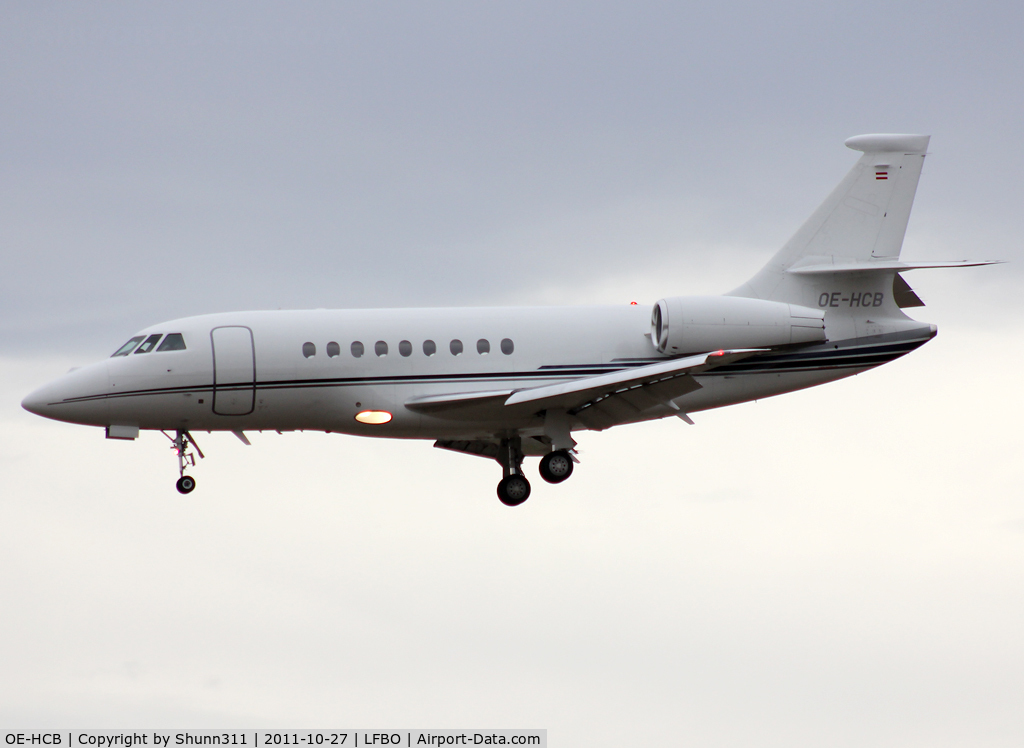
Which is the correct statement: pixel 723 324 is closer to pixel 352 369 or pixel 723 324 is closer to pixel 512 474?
pixel 512 474

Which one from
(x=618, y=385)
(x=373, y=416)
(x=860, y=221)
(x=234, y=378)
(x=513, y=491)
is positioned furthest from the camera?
(x=860, y=221)

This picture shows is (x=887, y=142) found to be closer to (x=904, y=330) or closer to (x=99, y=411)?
(x=904, y=330)

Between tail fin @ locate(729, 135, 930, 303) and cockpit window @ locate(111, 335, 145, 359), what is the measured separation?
14018 millimetres

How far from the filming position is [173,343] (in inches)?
1065

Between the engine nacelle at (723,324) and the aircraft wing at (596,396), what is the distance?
2.16ft

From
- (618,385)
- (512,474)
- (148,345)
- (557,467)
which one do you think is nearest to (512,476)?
(512,474)

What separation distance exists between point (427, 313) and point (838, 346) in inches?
381

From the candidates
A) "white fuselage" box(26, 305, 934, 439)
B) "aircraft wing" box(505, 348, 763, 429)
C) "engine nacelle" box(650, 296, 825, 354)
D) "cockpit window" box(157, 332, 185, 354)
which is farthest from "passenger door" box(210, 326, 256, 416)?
"engine nacelle" box(650, 296, 825, 354)

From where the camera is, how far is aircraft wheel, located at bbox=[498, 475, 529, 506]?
29266 millimetres

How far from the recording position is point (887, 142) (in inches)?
1185

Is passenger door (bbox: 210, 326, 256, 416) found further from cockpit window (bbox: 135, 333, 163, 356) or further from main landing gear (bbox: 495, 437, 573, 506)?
main landing gear (bbox: 495, 437, 573, 506)

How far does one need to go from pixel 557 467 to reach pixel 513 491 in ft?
5.54

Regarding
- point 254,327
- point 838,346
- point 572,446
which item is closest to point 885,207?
point 838,346

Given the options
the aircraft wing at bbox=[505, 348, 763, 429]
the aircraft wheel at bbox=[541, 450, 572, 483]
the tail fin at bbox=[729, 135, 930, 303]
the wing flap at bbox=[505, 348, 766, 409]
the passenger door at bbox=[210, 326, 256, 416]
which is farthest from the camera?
the tail fin at bbox=[729, 135, 930, 303]
